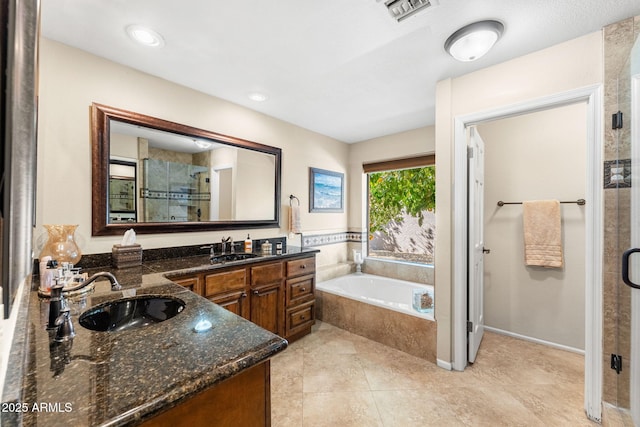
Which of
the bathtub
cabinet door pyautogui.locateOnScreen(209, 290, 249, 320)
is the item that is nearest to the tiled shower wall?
the bathtub

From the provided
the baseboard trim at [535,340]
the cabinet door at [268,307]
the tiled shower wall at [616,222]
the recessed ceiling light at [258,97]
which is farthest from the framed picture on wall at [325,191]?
the tiled shower wall at [616,222]

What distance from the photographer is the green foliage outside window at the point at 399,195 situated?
11.6 ft

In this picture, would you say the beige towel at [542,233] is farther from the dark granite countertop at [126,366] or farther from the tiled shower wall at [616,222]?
the dark granite countertop at [126,366]

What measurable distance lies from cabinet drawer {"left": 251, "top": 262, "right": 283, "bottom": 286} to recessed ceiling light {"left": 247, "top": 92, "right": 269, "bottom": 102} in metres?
1.60

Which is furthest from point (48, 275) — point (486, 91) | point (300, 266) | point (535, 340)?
point (535, 340)

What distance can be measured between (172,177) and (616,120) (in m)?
3.11

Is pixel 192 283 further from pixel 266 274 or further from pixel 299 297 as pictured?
pixel 299 297

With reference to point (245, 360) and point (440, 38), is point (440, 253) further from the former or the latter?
point (245, 360)

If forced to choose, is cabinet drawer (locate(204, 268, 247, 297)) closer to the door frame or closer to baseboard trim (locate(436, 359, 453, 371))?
baseboard trim (locate(436, 359, 453, 371))

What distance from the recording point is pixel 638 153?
4.61 feet

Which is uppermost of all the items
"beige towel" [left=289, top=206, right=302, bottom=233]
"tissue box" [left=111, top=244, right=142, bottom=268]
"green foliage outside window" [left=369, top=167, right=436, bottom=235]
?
"green foliage outside window" [left=369, top=167, right=436, bottom=235]

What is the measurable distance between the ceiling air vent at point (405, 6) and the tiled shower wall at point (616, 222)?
1183mm

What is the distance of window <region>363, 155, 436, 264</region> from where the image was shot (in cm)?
353

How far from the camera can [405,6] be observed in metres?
1.41
